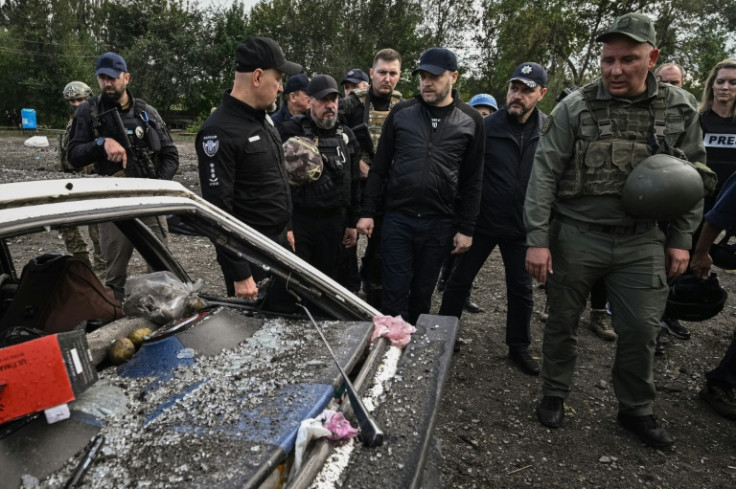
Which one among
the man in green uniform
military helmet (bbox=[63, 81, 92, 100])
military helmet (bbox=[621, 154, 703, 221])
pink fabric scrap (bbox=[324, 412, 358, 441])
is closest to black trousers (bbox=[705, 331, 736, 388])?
the man in green uniform

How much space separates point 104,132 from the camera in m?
4.04

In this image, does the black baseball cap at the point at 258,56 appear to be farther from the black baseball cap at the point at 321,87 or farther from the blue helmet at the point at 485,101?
the blue helmet at the point at 485,101

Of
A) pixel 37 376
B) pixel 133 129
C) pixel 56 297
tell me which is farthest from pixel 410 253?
pixel 133 129

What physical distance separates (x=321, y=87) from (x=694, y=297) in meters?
2.89

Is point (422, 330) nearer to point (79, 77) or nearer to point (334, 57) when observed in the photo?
point (334, 57)

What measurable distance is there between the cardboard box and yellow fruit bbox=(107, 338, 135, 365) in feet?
1.15

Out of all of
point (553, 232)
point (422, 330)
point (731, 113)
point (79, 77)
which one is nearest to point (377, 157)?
point (553, 232)

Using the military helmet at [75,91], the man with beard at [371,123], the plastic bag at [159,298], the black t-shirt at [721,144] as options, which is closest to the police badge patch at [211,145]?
the plastic bag at [159,298]

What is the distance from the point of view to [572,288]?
8.93 feet

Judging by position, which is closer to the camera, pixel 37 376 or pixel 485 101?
pixel 37 376

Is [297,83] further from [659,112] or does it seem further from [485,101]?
[659,112]

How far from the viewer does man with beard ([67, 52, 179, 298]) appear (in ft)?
12.6

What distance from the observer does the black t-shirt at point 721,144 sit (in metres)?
3.75

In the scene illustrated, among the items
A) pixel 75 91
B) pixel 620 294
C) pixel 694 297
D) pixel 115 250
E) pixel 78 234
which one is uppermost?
→ pixel 75 91
